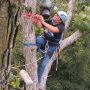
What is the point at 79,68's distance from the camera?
368 inches

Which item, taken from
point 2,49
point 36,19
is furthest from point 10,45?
point 36,19

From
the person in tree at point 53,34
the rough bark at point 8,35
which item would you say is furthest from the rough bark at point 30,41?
the rough bark at point 8,35

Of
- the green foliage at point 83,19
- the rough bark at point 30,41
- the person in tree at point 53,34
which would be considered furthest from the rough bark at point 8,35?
the green foliage at point 83,19

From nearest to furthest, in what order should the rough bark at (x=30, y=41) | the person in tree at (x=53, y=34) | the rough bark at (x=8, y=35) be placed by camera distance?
1. the rough bark at (x=8, y=35)
2. the rough bark at (x=30, y=41)
3. the person in tree at (x=53, y=34)

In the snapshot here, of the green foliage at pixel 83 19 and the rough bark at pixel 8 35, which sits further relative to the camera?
the green foliage at pixel 83 19

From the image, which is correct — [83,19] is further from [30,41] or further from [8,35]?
[8,35]

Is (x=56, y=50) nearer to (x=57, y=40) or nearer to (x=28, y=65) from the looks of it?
(x=57, y=40)

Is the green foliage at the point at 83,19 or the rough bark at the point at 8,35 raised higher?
the rough bark at the point at 8,35

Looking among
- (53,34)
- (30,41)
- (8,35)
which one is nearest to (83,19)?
(53,34)

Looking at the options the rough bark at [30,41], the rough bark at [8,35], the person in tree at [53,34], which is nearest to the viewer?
the rough bark at [8,35]

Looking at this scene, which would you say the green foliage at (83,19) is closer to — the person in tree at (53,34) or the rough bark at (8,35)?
the person in tree at (53,34)

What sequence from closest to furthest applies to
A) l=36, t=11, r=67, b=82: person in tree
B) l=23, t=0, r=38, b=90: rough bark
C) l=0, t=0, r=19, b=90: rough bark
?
l=0, t=0, r=19, b=90: rough bark
l=23, t=0, r=38, b=90: rough bark
l=36, t=11, r=67, b=82: person in tree

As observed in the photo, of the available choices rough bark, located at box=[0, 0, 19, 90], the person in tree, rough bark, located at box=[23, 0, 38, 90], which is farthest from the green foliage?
rough bark, located at box=[0, 0, 19, 90]

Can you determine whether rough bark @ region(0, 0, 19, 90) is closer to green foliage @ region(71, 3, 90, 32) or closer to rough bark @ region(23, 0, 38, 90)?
rough bark @ region(23, 0, 38, 90)
